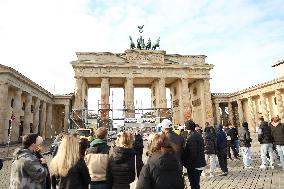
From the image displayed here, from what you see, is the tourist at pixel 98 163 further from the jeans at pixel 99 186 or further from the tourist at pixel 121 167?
the tourist at pixel 121 167

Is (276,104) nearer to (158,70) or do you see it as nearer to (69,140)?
(158,70)

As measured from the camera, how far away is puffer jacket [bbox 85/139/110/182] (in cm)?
474

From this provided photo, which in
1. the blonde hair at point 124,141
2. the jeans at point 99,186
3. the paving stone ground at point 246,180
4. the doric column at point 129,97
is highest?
the doric column at point 129,97

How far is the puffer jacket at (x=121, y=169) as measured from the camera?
4516 mm

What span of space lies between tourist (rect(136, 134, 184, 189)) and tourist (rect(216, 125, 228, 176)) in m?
7.70

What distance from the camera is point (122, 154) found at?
4586mm

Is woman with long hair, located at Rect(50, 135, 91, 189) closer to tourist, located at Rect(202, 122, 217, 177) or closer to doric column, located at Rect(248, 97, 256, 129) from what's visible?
tourist, located at Rect(202, 122, 217, 177)

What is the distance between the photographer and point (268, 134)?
436 inches

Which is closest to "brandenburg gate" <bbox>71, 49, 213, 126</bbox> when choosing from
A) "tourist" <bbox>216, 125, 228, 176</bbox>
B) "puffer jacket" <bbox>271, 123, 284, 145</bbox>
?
"tourist" <bbox>216, 125, 228, 176</bbox>

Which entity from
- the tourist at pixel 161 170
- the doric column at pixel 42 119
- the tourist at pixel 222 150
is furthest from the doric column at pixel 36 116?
the tourist at pixel 161 170

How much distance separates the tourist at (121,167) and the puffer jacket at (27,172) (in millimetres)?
1102

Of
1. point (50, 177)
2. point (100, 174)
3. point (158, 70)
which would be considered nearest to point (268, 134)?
point (100, 174)

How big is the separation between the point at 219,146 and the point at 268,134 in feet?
6.97

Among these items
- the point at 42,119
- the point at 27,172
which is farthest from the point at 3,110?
the point at 27,172
